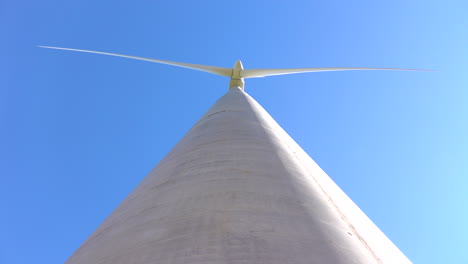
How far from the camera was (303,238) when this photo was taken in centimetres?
391

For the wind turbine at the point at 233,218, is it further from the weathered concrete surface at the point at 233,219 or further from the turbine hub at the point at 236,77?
the turbine hub at the point at 236,77

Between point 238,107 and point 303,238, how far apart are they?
6174 mm

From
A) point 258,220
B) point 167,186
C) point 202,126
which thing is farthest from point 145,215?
point 202,126

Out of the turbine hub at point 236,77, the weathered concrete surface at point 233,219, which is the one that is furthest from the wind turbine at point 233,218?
the turbine hub at point 236,77

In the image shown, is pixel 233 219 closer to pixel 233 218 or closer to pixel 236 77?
pixel 233 218

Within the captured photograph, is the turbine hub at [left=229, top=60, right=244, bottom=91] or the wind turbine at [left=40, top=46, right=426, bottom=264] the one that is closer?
the wind turbine at [left=40, top=46, right=426, bottom=264]

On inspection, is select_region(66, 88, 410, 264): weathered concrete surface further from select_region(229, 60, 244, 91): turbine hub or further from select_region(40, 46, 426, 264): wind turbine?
select_region(229, 60, 244, 91): turbine hub

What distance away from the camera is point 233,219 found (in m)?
4.11

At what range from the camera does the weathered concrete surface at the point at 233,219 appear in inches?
145

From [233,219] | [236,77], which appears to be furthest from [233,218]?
[236,77]

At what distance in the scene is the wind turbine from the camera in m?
3.67

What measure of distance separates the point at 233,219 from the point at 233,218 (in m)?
0.02

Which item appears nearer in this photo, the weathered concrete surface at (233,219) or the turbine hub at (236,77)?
the weathered concrete surface at (233,219)

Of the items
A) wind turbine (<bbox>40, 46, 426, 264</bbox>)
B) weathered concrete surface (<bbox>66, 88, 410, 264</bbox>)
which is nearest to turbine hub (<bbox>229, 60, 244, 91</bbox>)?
wind turbine (<bbox>40, 46, 426, 264</bbox>)
